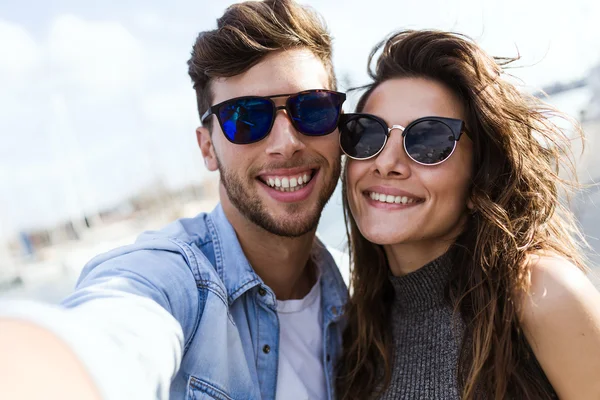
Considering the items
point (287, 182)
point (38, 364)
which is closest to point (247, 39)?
point (287, 182)

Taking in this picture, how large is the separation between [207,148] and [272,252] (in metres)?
0.69

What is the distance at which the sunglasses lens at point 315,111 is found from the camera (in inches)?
82.0

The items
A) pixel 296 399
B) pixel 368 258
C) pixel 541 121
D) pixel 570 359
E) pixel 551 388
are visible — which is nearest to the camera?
pixel 570 359

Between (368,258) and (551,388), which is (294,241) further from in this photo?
(551,388)

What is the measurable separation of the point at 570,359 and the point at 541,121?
3.47 feet

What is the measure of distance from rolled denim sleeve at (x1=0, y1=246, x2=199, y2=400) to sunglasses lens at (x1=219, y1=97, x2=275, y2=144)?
66 centimetres

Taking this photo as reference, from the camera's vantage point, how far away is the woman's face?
1.92 meters

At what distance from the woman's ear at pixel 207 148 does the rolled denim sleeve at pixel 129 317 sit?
78cm

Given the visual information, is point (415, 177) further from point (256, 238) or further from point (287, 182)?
point (256, 238)

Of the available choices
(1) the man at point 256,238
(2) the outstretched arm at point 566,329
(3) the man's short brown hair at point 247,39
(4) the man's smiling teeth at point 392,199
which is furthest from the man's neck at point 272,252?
(2) the outstretched arm at point 566,329

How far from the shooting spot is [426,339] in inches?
76.9

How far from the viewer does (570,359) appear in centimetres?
155

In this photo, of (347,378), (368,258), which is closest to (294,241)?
(368,258)

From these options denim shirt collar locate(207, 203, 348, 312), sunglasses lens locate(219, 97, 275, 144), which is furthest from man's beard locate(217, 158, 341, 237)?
sunglasses lens locate(219, 97, 275, 144)
